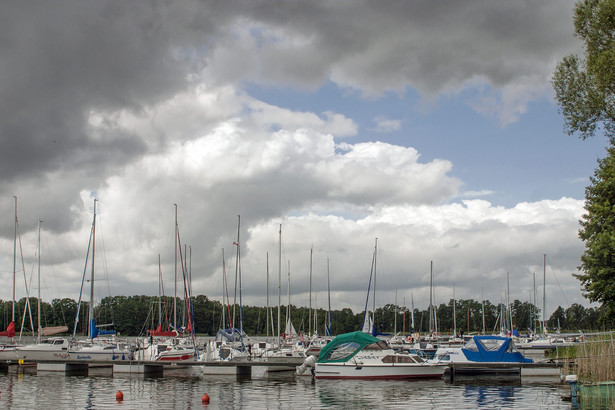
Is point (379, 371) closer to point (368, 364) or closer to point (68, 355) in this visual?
point (368, 364)

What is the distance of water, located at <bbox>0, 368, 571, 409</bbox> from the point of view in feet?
109

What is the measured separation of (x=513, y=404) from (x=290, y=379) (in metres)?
19.9

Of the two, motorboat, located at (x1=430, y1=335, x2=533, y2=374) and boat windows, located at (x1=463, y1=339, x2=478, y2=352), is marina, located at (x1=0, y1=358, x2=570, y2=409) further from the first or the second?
boat windows, located at (x1=463, y1=339, x2=478, y2=352)

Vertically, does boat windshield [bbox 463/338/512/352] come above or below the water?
above

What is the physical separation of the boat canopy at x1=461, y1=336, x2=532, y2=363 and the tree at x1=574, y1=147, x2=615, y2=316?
284 inches

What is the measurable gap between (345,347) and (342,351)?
39 cm

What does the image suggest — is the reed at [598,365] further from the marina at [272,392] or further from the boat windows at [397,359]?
the boat windows at [397,359]

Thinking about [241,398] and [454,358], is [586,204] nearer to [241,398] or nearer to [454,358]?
[454,358]

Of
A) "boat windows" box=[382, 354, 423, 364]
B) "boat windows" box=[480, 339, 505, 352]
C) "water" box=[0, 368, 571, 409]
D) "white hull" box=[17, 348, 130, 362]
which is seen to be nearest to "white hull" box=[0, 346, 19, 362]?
"white hull" box=[17, 348, 130, 362]

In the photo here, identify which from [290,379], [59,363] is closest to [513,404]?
[290,379]

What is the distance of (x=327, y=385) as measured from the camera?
4288 centimetres

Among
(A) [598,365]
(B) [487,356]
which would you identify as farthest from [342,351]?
(A) [598,365]

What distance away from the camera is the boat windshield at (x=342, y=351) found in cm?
4569

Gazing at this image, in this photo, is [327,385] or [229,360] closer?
[327,385]
